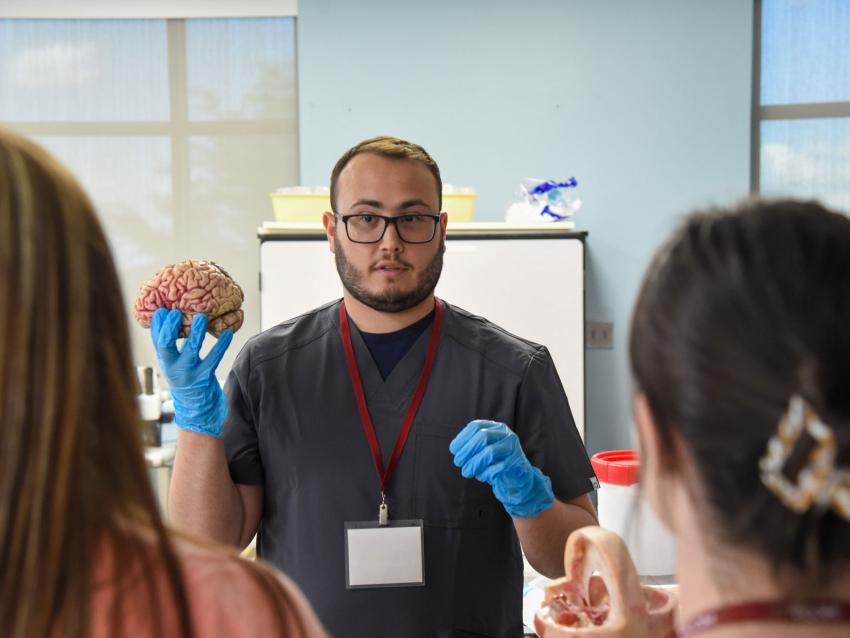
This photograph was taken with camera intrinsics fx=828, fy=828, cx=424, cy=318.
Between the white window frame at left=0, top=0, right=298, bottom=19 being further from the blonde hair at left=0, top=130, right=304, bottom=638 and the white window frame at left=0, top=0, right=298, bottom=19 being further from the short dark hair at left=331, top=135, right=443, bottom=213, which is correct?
the blonde hair at left=0, top=130, right=304, bottom=638

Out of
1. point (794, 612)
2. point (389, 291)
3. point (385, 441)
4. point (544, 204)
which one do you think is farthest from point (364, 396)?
point (544, 204)

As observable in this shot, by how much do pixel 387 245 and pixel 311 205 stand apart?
166 centimetres

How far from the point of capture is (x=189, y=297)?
145 cm

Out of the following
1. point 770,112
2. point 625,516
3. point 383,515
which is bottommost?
point 625,516

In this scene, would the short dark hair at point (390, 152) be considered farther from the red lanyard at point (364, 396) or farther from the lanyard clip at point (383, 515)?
the lanyard clip at point (383, 515)

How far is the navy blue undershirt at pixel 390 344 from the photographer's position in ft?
5.46

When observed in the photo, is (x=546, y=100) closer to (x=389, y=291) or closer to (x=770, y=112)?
(x=770, y=112)

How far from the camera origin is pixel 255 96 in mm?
3826

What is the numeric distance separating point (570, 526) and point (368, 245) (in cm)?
66

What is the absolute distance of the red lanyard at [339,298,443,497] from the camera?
5.12 feet

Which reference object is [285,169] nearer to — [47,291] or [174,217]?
[174,217]

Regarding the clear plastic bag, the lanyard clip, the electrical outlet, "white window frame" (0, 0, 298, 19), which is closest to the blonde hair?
the lanyard clip

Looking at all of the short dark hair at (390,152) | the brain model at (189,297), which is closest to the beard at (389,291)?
the short dark hair at (390,152)

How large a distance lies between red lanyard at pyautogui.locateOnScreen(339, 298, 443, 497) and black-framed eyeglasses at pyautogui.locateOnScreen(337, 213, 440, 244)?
16 centimetres
